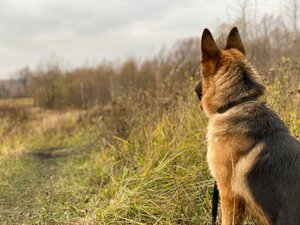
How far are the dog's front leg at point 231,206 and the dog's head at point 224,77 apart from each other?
2.73ft

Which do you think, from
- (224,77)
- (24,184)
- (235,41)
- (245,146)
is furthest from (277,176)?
(24,184)

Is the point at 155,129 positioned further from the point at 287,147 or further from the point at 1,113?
the point at 1,113

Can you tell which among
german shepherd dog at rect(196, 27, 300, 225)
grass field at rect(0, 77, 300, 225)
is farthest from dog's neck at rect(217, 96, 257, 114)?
grass field at rect(0, 77, 300, 225)

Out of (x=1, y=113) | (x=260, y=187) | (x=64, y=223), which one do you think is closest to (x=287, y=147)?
(x=260, y=187)

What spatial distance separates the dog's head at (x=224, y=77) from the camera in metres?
3.32

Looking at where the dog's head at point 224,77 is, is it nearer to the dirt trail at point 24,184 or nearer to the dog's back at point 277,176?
the dog's back at point 277,176

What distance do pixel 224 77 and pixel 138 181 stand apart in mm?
2210

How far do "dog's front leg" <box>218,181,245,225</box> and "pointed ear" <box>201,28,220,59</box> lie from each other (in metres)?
1.25

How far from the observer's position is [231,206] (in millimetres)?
3035

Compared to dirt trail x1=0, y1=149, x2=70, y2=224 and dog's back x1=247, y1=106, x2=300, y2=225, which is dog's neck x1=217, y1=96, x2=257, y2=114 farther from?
dirt trail x1=0, y1=149, x2=70, y2=224

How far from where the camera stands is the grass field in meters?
4.30

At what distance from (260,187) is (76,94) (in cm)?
1928

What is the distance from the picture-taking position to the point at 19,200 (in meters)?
5.78

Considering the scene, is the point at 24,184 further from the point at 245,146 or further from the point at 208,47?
the point at 245,146
